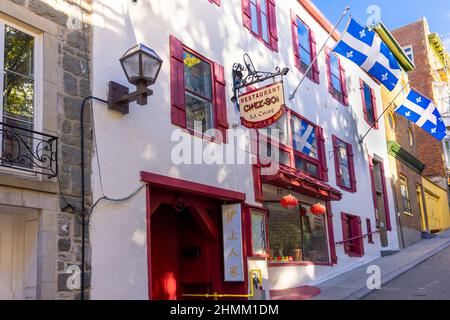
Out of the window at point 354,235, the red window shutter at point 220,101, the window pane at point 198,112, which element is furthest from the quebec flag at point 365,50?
the window pane at point 198,112

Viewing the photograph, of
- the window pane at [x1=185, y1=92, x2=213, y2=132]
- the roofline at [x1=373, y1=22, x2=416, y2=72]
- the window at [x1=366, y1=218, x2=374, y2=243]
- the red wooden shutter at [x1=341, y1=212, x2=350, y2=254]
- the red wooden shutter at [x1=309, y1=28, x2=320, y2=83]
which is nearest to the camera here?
the window pane at [x1=185, y1=92, x2=213, y2=132]

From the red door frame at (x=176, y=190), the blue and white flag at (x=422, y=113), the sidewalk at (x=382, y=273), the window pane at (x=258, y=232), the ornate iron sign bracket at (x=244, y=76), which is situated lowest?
the sidewalk at (x=382, y=273)

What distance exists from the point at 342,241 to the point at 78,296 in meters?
9.40

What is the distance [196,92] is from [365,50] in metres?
7.08

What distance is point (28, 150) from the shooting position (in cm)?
620

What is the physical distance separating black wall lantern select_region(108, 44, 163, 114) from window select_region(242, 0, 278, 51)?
4.97 meters

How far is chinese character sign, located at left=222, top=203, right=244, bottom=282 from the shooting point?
9.30 m

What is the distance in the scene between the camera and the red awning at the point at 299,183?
10781 millimetres

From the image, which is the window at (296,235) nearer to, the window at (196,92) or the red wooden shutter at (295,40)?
the window at (196,92)

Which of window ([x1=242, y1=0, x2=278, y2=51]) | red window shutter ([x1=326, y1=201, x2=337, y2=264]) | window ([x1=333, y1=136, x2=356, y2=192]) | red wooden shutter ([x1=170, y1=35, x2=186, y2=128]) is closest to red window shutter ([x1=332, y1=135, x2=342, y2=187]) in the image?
window ([x1=333, y1=136, x2=356, y2=192])

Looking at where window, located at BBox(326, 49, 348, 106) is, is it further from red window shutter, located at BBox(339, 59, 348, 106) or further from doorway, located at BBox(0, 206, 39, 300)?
doorway, located at BBox(0, 206, 39, 300)

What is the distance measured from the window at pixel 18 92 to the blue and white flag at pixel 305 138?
769 centimetres
